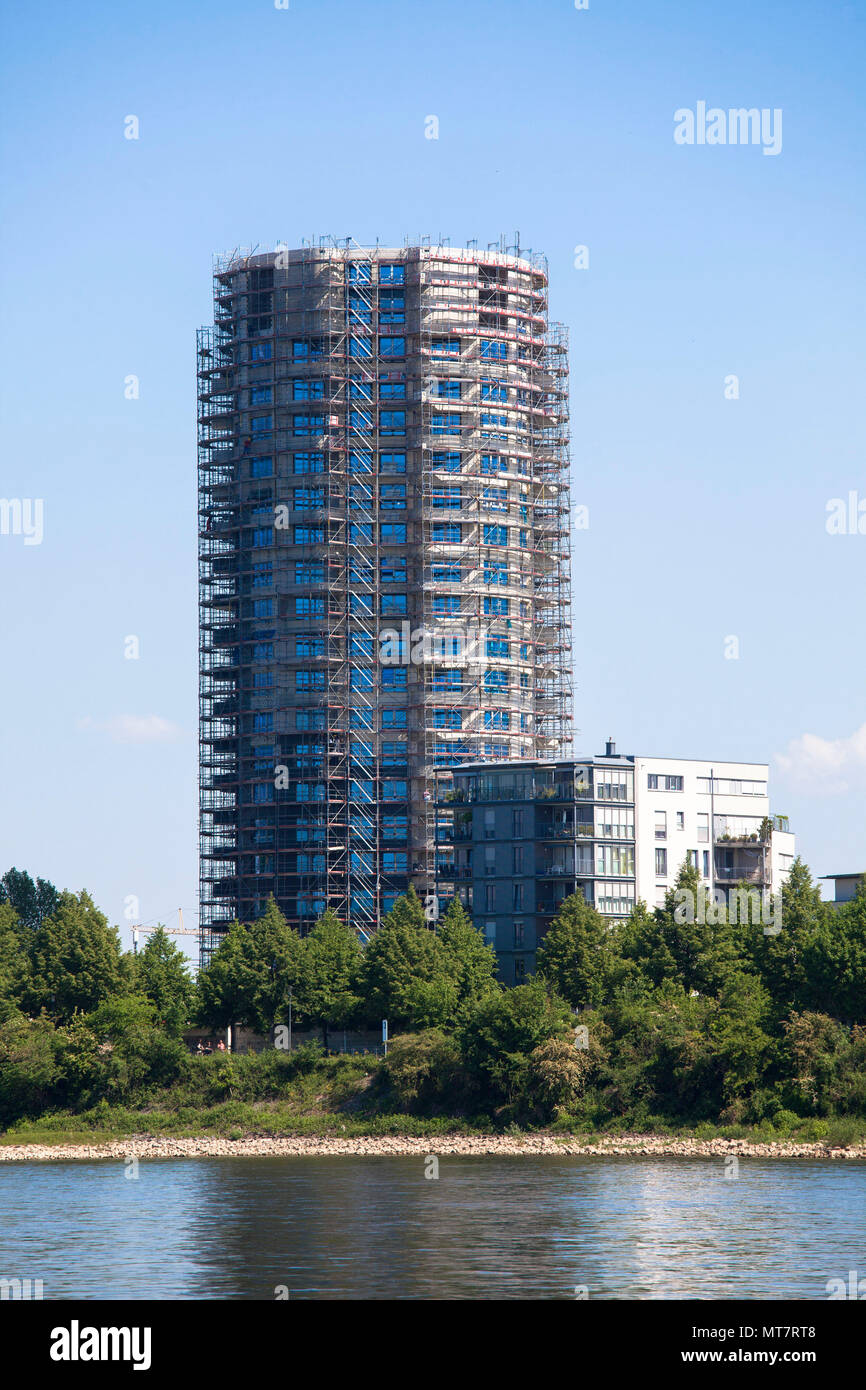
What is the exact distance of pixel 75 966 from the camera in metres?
127

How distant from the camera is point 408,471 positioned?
17212 cm

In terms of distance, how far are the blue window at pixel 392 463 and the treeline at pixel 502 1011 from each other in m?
47.9

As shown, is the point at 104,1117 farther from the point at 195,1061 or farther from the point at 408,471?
the point at 408,471

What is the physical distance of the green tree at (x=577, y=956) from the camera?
120500 mm

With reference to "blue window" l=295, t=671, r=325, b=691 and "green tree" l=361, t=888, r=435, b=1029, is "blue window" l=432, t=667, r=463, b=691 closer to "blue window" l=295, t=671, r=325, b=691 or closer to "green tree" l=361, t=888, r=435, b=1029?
"blue window" l=295, t=671, r=325, b=691

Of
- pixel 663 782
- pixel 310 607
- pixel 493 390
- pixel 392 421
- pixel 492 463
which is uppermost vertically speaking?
pixel 493 390

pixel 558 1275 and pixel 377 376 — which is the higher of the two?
pixel 377 376

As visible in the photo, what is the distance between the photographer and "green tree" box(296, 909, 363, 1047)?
5049 inches

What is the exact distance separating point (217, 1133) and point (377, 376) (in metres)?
76.5

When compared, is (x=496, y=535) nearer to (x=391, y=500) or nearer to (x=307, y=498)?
(x=391, y=500)

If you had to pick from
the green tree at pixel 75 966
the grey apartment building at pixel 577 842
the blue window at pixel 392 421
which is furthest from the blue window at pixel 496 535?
the green tree at pixel 75 966

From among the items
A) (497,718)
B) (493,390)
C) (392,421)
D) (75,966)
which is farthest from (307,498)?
(75,966)

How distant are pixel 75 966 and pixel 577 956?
1280 inches
